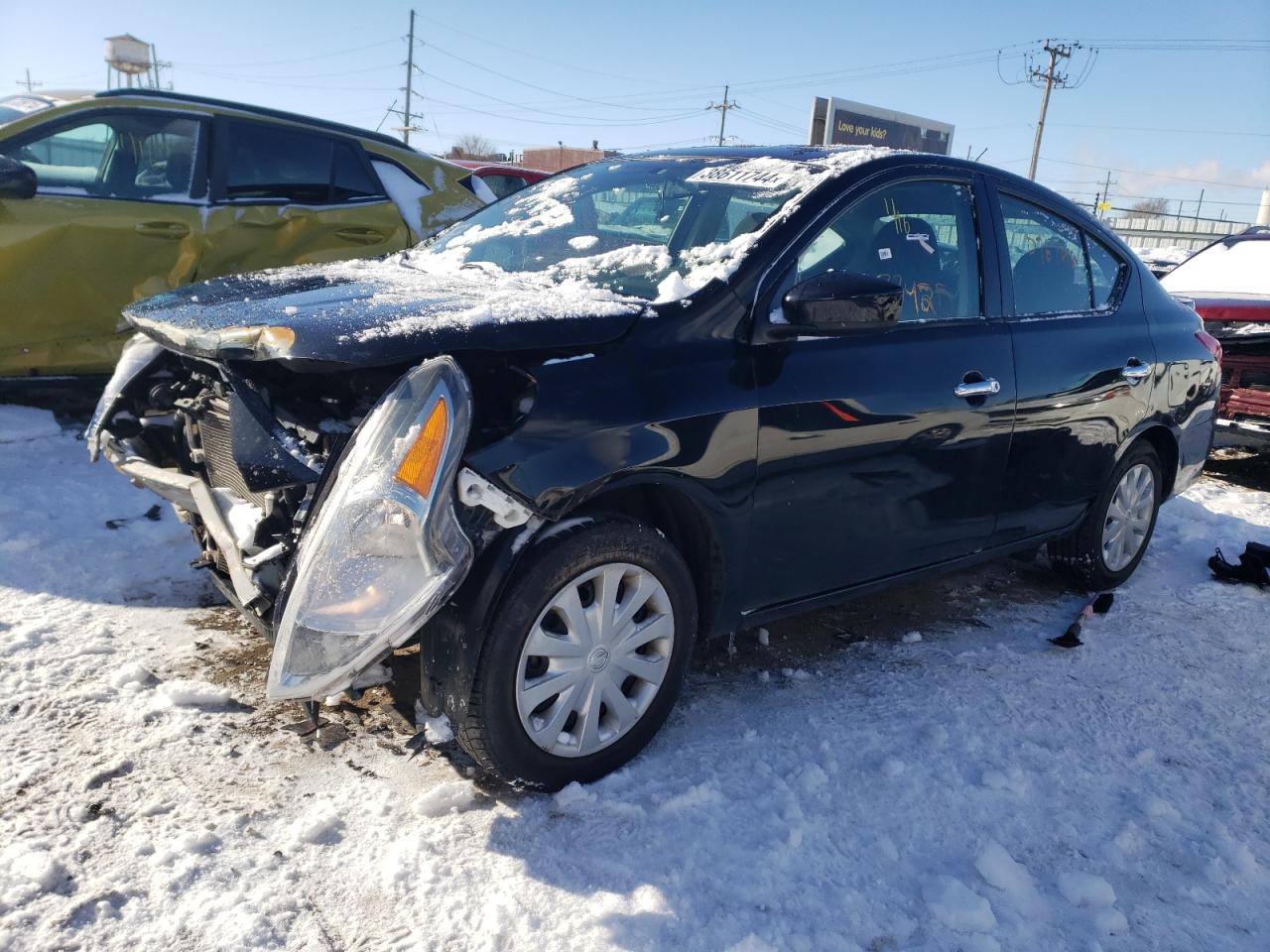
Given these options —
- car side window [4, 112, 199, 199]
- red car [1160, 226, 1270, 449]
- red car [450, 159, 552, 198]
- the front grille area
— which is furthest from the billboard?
the front grille area

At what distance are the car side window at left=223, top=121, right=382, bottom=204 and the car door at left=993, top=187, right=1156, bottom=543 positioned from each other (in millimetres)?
3999

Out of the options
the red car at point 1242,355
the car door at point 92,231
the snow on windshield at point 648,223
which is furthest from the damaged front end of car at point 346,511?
the red car at point 1242,355

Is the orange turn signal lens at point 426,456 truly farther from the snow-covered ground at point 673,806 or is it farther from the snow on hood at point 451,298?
the snow-covered ground at point 673,806

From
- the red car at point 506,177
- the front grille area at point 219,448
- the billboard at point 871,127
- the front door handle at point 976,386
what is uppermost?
the billboard at point 871,127

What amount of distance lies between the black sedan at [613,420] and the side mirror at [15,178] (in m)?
2.11

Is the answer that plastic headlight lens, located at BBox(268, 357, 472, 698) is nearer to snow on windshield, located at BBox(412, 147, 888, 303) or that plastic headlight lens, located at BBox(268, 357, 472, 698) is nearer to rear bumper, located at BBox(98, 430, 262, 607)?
rear bumper, located at BBox(98, 430, 262, 607)

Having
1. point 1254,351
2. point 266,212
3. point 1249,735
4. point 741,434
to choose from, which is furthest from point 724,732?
point 1254,351

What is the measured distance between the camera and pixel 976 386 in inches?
133

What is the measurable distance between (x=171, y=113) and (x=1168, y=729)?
563cm

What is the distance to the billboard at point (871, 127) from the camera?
3167cm

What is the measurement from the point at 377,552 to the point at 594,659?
696 mm

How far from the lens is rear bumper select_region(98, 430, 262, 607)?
243 centimetres

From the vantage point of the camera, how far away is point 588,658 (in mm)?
2549

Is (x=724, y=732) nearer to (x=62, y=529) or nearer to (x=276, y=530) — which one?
(x=276, y=530)
